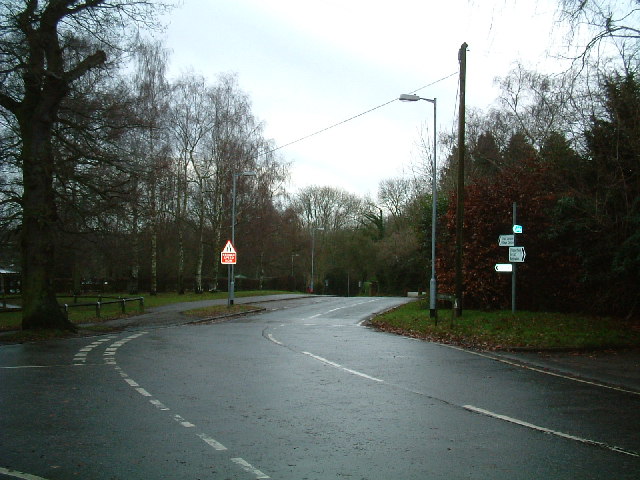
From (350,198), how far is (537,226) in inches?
2494

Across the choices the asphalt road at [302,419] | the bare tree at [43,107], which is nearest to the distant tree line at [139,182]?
the bare tree at [43,107]

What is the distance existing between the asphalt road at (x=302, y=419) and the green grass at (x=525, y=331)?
3.30 meters

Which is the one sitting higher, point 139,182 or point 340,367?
point 139,182

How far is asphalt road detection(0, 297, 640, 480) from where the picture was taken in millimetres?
5805

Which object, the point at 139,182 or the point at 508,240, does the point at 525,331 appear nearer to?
the point at 508,240

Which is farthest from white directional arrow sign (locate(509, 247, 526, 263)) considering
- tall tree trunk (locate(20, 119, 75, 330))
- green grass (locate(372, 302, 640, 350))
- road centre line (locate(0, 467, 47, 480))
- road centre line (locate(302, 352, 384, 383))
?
road centre line (locate(0, 467, 47, 480))

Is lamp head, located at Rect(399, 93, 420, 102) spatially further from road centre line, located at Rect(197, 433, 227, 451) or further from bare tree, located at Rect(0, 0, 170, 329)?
road centre line, located at Rect(197, 433, 227, 451)

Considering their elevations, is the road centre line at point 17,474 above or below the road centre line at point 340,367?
above

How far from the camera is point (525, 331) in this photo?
17453mm

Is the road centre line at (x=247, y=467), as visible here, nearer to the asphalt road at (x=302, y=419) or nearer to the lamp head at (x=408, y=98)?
the asphalt road at (x=302, y=419)

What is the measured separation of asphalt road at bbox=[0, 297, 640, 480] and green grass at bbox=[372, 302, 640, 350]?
330 centimetres

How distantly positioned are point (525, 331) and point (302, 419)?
11521 mm

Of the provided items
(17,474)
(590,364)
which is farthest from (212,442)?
(590,364)

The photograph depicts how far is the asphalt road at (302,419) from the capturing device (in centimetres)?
580
